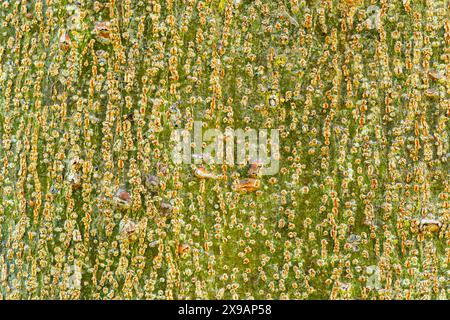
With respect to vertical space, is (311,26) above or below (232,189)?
above

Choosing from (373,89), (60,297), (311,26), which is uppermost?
(311,26)

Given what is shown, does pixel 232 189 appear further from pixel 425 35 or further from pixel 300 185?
pixel 425 35

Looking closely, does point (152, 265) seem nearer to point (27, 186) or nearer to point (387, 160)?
point (27, 186)

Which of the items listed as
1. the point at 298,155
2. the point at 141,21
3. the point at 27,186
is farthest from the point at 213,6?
the point at 27,186

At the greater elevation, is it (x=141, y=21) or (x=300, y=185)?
(x=141, y=21)

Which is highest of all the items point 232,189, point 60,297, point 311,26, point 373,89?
point 311,26

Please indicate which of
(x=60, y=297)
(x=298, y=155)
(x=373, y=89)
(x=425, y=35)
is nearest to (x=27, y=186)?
(x=60, y=297)
